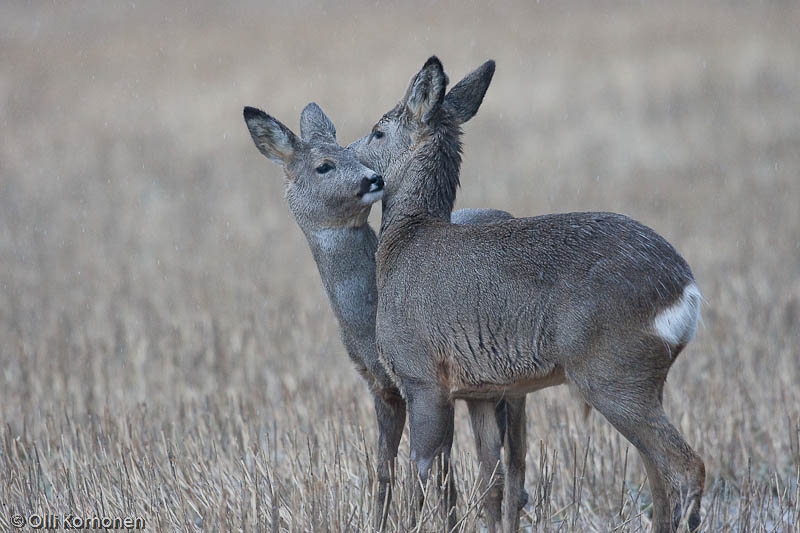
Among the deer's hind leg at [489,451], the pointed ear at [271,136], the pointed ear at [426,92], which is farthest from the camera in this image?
the pointed ear at [271,136]

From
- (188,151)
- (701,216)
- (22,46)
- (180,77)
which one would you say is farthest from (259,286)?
(22,46)

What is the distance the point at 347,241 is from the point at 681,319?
2239 millimetres

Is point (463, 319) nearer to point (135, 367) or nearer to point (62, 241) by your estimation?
point (135, 367)

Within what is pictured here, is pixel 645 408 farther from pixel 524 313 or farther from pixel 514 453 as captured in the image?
pixel 514 453

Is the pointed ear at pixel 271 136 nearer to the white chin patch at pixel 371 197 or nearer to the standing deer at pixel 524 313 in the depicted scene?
the white chin patch at pixel 371 197

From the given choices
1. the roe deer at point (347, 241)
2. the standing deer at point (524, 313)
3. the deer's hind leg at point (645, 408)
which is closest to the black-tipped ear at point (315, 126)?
the roe deer at point (347, 241)

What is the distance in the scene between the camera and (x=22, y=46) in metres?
27.3

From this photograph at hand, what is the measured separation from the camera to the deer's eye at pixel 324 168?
6836mm

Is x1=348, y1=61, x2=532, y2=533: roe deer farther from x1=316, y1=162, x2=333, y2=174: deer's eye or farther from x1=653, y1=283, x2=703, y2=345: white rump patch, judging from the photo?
x1=653, y1=283, x2=703, y2=345: white rump patch

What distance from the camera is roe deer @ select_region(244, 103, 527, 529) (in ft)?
21.7

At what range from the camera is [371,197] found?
6645 mm

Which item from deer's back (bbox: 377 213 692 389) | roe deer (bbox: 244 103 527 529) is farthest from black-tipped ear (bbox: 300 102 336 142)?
deer's back (bbox: 377 213 692 389)

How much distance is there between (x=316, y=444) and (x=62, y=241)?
11036mm

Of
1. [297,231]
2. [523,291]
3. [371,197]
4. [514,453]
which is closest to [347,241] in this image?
[371,197]
